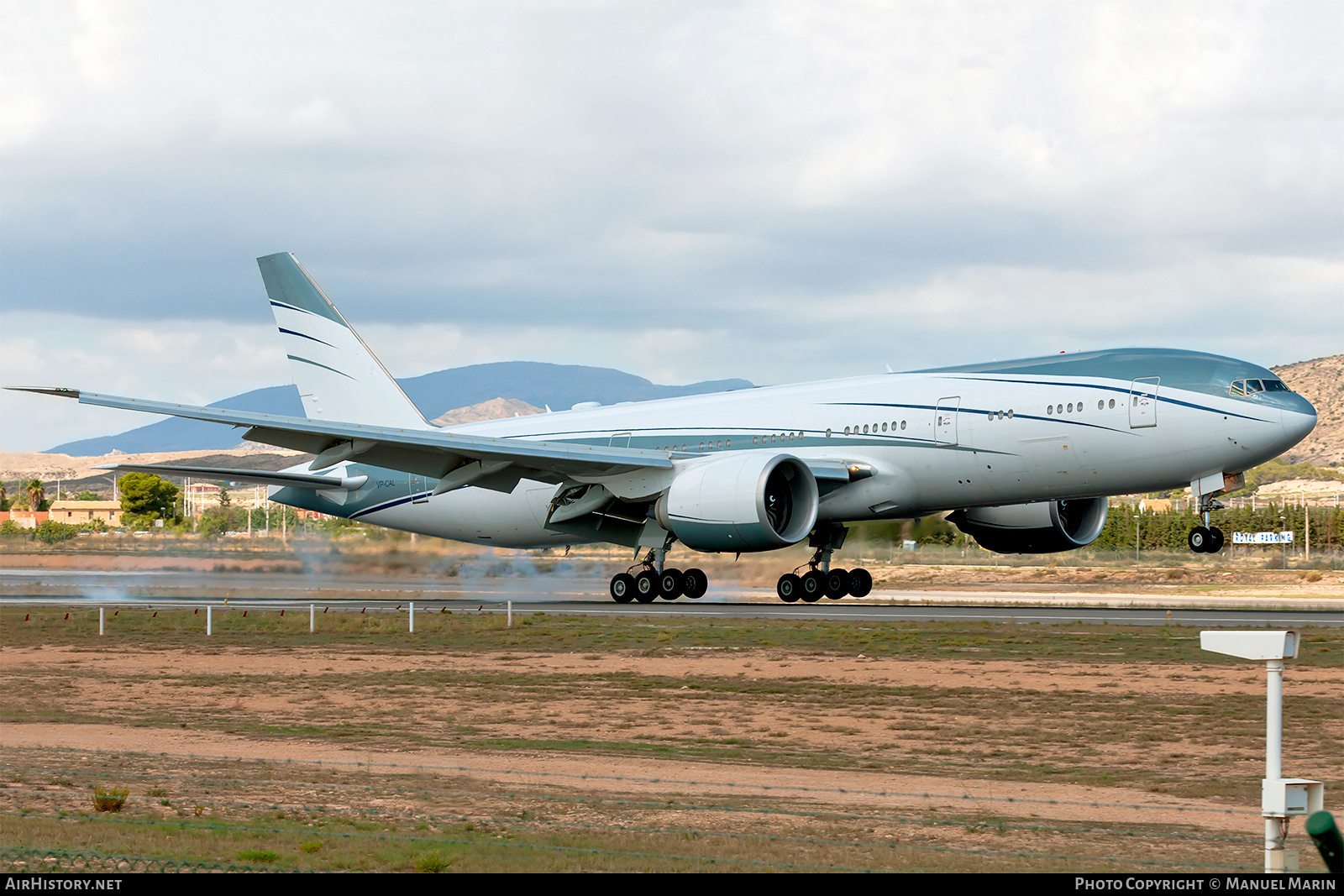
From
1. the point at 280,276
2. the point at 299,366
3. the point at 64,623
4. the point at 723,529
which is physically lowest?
the point at 64,623

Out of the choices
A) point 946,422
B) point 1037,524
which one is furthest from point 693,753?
point 1037,524

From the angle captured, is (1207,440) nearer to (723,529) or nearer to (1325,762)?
(723,529)

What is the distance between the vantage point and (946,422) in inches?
1220

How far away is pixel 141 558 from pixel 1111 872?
157ft

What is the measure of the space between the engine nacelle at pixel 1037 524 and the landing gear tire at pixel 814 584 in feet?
13.8

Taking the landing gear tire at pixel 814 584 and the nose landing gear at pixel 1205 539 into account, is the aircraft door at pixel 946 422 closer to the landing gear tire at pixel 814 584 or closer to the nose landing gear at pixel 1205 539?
the nose landing gear at pixel 1205 539

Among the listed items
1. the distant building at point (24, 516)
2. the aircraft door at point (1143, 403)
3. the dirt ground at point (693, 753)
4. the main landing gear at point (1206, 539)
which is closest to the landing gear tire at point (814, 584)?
the dirt ground at point (693, 753)

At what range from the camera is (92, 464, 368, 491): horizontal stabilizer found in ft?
124

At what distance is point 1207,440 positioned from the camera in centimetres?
2777

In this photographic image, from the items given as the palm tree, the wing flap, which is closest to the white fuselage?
the wing flap

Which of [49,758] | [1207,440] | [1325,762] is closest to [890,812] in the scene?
[1325,762]

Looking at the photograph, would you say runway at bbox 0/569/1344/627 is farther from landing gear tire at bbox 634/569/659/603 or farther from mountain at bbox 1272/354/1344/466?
mountain at bbox 1272/354/1344/466

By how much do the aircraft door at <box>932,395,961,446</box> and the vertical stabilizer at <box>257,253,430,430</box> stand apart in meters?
18.1

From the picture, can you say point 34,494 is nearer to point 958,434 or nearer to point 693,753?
point 958,434
